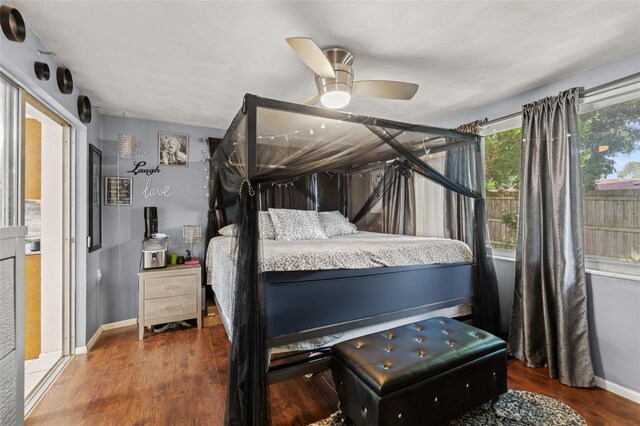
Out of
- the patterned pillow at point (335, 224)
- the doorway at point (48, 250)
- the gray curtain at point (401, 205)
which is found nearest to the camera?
the doorway at point (48, 250)

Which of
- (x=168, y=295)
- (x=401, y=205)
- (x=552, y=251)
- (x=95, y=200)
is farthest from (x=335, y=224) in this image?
(x=95, y=200)

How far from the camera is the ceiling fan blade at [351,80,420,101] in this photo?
6.75 feet

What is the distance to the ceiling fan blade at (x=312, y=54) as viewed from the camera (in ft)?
5.15

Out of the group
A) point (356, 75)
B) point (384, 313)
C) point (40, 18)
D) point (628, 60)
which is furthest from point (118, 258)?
point (628, 60)

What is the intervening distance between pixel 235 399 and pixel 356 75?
245cm

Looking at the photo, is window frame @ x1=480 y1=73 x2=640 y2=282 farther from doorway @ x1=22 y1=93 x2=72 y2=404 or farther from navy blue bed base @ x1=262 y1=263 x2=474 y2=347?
doorway @ x1=22 y1=93 x2=72 y2=404

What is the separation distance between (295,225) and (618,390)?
298cm

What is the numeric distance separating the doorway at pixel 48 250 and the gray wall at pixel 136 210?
61 cm

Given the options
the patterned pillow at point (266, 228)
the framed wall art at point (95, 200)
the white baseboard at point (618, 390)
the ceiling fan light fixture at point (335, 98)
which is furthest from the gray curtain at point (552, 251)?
the framed wall art at point (95, 200)

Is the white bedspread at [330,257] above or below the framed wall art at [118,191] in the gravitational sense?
below

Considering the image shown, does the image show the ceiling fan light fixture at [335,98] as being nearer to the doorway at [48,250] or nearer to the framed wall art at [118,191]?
the doorway at [48,250]

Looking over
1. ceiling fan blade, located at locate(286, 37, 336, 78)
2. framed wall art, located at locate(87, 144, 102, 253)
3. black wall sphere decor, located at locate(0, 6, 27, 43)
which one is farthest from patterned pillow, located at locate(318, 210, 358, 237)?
black wall sphere decor, located at locate(0, 6, 27, 43)

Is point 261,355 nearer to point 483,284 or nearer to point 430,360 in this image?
point 430,360

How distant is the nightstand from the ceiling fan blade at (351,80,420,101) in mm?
2569
